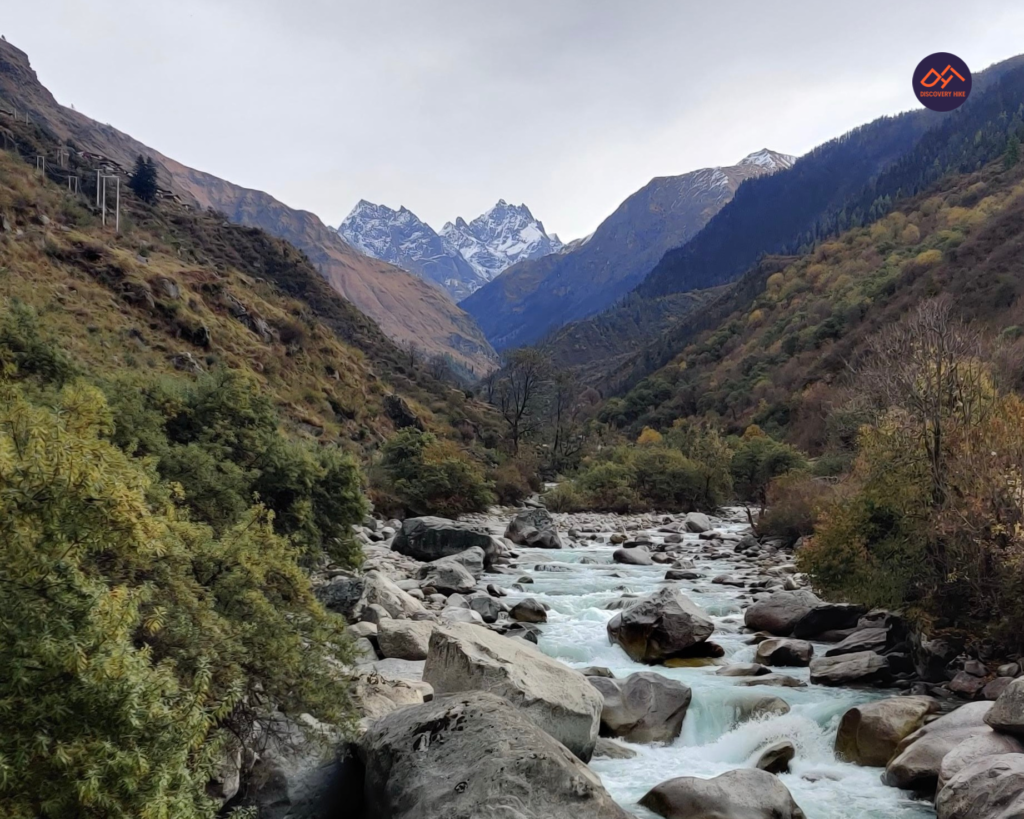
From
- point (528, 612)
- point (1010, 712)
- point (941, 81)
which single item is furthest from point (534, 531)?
point (941, 81)

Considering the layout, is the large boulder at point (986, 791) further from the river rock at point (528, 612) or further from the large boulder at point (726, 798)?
the river rock at point (528, 612)

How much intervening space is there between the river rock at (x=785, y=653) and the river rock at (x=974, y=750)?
5693 millimetres

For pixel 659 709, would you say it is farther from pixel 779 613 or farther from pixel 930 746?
pixel 779 613

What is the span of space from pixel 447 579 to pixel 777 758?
38.8 ft

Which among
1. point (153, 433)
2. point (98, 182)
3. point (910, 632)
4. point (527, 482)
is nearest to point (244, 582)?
point (153, 433)

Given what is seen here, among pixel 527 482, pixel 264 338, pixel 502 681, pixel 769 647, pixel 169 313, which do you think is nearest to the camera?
pixel 502 681

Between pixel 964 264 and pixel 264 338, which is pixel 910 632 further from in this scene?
pixel 964 264

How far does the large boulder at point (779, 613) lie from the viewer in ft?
57.4

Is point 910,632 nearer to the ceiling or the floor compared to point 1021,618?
nearer to the floor

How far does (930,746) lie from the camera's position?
9812 mm

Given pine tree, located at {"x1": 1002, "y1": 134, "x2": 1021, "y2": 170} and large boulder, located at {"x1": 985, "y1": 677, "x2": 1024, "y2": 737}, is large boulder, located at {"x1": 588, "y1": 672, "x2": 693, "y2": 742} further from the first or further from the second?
pine tree, located at {"x1": 1002, "y1": 134, "x2": 1021, "y2": 170}

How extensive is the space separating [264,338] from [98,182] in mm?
28961

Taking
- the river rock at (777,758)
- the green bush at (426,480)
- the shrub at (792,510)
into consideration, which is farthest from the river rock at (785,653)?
the green bush at (426,480)

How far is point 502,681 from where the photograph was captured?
32.7ft
